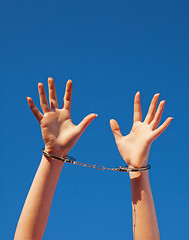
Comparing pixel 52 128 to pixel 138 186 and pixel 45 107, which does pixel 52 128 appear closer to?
pixel 45 107

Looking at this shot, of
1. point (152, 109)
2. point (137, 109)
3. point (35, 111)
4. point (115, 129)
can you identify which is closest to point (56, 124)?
point (35, 111)

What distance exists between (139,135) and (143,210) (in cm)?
86

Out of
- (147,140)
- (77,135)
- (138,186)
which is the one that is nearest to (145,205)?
(138,186)

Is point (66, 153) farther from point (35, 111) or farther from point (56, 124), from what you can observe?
point (35, 111)

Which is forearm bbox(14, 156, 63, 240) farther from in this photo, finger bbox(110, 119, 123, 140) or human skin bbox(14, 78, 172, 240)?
finger bbox(110, 119, 123, 140)

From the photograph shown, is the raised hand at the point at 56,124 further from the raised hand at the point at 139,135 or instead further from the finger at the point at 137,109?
the finger at the point at 137,109

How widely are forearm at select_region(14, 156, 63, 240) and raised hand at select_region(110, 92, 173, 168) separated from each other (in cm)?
81

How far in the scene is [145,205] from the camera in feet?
15.2

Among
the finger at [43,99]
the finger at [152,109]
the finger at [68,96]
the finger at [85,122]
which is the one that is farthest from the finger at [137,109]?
the finger at [43,99]

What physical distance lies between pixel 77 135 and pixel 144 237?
1.35m

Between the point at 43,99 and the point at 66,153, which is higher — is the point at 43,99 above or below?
above

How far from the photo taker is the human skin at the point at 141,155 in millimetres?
4594

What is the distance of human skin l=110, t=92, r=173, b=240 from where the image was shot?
15.1ft

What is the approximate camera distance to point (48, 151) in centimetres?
467
